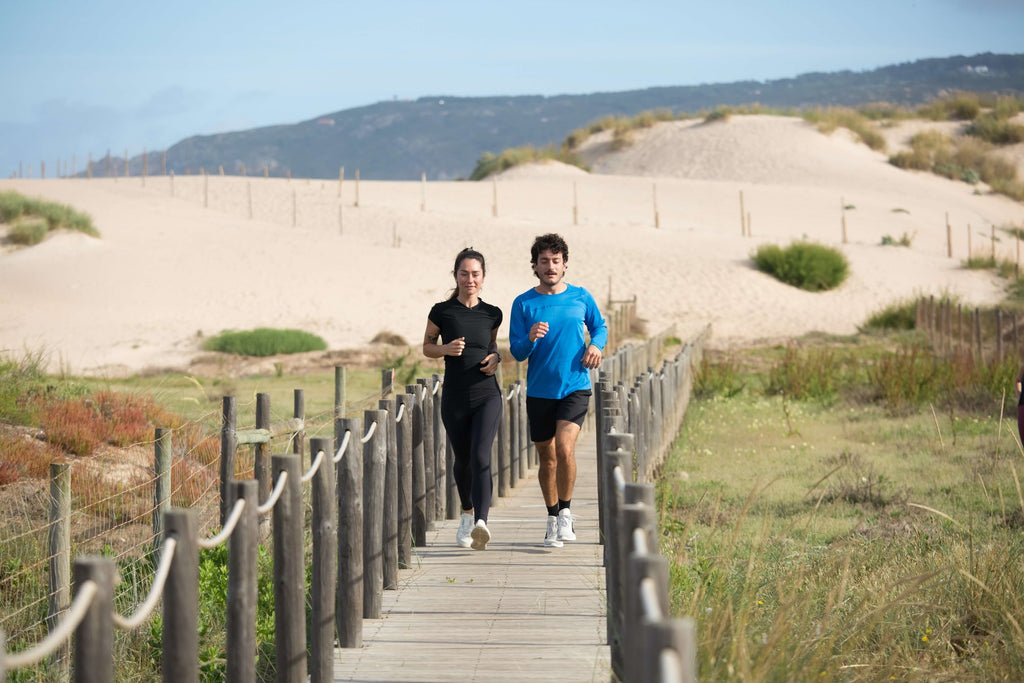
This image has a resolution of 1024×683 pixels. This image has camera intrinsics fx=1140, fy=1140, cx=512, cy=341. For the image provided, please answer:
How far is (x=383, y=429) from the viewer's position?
532cm

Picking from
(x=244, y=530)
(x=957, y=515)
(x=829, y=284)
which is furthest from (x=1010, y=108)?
(x=244, y=530)

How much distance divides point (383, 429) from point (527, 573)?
1.21 metres

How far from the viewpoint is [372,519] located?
5191 mm

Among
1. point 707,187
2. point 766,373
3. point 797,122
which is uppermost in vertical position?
point 797,122

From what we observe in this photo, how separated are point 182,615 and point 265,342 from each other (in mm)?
22704

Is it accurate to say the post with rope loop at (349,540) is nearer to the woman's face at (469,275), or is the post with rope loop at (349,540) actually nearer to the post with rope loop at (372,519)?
the post with rope loop at (372,519)

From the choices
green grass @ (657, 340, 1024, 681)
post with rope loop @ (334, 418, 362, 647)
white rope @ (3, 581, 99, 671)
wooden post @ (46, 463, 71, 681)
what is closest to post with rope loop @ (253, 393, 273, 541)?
wooden post @ (46, 463, 71, 681)

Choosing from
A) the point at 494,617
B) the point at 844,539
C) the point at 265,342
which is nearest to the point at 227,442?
the point at 494,617

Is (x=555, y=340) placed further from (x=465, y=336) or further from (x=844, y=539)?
(x=844, y=539)

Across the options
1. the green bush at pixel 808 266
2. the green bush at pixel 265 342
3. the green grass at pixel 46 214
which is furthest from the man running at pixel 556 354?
the green grass at pixel 46 214

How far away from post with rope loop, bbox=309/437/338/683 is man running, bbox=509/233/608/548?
1.93m

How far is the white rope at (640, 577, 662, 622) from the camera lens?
2.30 meters

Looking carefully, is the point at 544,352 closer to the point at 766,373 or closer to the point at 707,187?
the point at 766,373

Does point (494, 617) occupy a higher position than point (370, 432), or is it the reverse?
point (370, 432)
